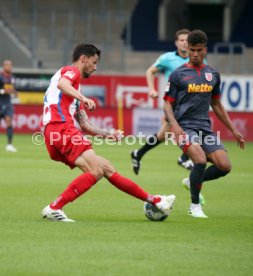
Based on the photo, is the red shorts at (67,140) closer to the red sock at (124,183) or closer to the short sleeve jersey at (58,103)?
the short sleeve jersey at (58,103)

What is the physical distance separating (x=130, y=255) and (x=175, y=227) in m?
2.03

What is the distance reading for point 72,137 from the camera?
33.7 feet

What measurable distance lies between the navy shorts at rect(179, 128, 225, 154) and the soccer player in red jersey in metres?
0.99

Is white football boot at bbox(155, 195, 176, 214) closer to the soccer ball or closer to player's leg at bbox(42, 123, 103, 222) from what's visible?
the soccer ball

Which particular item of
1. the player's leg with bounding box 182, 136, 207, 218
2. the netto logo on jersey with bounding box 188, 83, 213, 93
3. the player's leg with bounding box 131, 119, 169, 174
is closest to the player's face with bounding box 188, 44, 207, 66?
the netto logo on jersey with bounding box 188, 83, 213, 93

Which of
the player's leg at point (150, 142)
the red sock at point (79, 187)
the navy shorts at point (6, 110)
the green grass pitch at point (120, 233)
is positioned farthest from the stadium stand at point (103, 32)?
the red sock at point (79, 187)

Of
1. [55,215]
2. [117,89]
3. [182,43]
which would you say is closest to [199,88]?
[55,215]

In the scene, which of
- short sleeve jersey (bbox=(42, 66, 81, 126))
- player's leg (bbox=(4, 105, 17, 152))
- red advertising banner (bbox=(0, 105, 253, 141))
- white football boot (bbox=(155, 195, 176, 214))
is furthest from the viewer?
red advertising banner (bbox=(0, 105, 253, 141))

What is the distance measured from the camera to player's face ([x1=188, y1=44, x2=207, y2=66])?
11234mm

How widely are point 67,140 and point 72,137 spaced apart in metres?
0.06

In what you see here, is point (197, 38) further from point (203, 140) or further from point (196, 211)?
point (196, 211)

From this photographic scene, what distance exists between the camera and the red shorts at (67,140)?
1029 cm

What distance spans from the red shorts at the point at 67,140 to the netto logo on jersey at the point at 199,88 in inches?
66.1

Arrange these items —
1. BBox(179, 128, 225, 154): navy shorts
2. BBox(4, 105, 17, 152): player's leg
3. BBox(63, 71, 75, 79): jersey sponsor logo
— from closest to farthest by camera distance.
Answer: BBox(63, 71, 75, 79): jersey sponsor logo → BBox(179, 128, 225, 154): navy shorts → BBox(4, 105, 17, 152): player's leg
